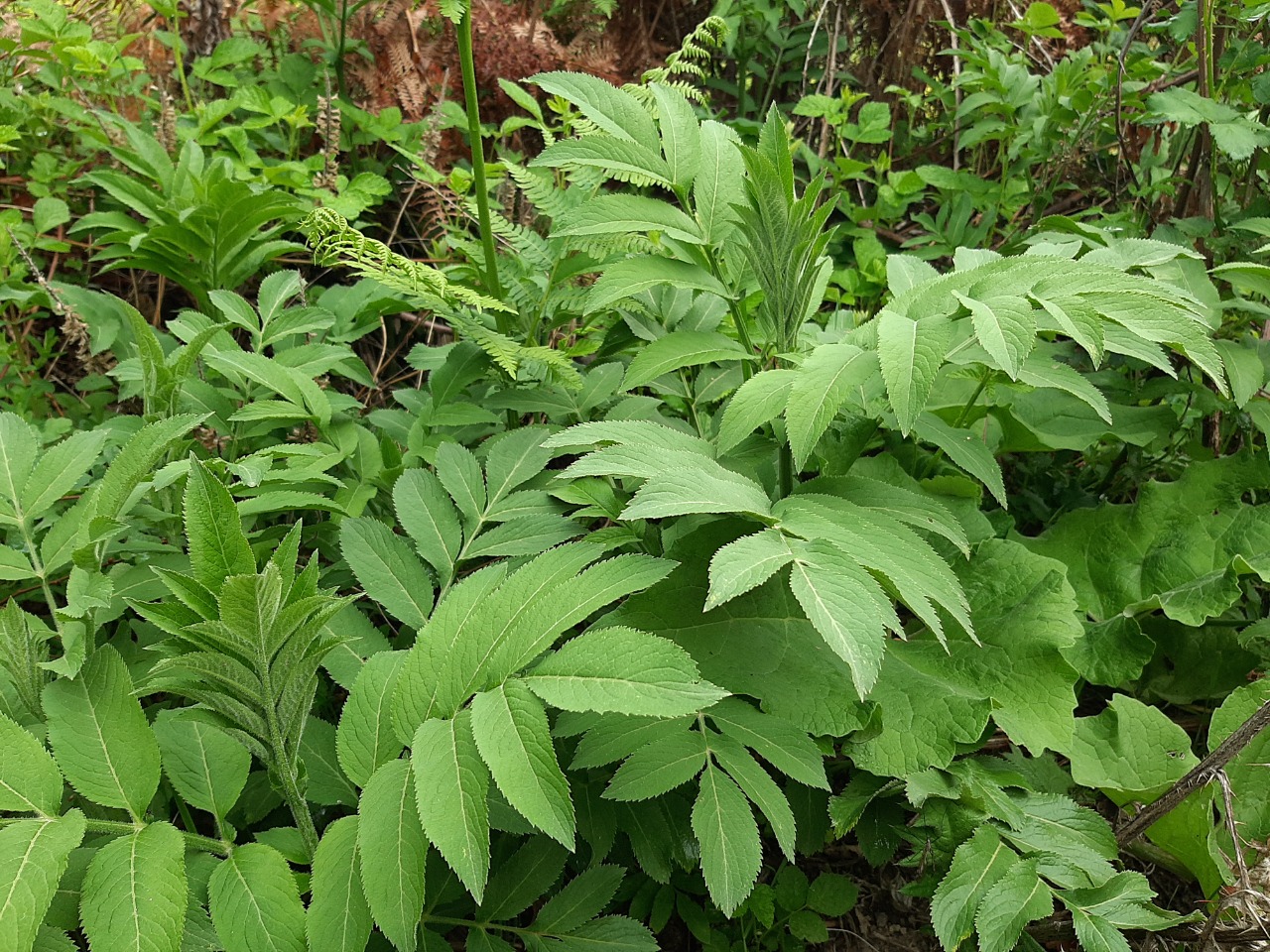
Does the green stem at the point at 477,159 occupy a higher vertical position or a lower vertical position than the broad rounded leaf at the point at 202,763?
higher

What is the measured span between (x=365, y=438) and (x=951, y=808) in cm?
123

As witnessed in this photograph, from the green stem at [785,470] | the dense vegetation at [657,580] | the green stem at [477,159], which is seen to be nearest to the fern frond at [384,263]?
the dense vegetation at [657,580]

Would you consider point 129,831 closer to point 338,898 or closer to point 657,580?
point 338,898

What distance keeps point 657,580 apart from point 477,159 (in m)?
0.96

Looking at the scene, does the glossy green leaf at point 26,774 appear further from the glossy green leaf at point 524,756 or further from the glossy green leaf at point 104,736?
the glossy green leaf at point 524,756

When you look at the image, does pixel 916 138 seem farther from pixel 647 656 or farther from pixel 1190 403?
pixel 647 656

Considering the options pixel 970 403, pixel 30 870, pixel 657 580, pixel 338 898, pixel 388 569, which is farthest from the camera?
pixel 970 403

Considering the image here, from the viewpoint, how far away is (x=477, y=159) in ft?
5.47

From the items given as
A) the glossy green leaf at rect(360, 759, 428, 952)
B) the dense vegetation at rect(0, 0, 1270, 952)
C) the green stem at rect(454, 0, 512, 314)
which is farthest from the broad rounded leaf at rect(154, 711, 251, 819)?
the green stem at rect(454, 0, 512, 314)

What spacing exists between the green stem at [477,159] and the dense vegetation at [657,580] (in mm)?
15

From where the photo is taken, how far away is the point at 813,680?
4.20 feet

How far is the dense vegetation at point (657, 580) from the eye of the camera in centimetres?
100

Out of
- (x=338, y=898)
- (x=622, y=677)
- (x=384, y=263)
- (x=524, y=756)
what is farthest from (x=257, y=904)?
(x=384, y=263)

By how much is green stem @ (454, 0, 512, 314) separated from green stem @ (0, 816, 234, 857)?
108 cm
